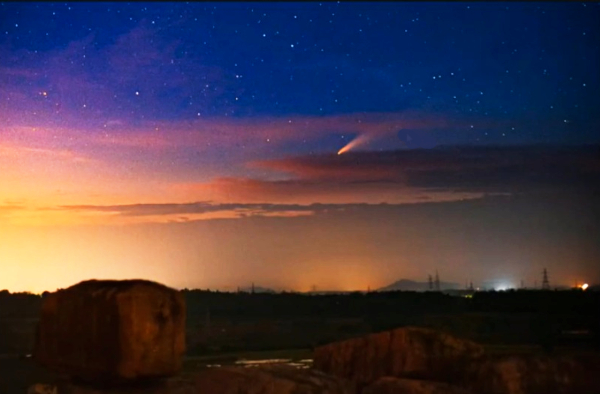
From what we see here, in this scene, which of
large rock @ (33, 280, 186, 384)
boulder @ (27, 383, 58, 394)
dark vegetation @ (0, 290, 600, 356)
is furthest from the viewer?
dark vegetation @ (0, 290, 600, 356)

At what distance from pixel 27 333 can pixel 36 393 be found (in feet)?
104

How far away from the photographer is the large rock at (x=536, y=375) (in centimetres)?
984

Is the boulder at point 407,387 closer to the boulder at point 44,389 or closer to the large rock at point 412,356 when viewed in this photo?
the large rock at point 412,356

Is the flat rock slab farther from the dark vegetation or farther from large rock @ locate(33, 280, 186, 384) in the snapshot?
the dark vegetation

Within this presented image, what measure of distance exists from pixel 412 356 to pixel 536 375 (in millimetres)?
1397

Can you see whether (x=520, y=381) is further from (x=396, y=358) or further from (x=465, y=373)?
(x=396, y=358)

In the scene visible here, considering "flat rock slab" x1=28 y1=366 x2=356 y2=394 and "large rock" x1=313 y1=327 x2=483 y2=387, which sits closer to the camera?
"flat rock slab" x1=28 y1=366 x2=356 y2=394

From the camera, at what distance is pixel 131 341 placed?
7852 millimetres

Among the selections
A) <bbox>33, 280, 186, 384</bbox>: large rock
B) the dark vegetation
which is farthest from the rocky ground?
the dark vegetation

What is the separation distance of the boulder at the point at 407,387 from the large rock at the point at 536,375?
0.61 metres

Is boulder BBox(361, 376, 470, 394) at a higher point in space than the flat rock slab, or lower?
lower

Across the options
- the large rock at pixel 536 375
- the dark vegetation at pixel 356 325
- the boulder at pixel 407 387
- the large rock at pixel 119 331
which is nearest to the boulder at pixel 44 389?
the large rock at pixel 119 331

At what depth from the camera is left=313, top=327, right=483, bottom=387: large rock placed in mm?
10469

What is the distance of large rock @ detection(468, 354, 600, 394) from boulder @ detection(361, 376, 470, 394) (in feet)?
2.02
